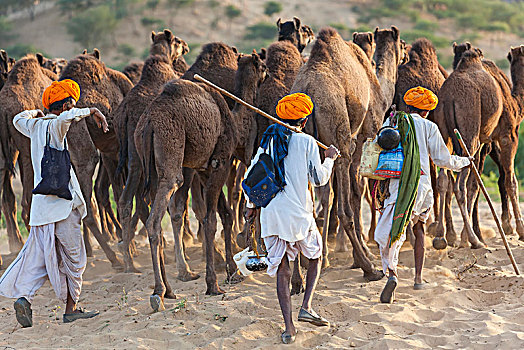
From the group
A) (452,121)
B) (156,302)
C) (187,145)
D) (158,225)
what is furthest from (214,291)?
(452,121)

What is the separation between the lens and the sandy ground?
5359mm

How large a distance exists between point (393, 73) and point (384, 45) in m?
0.46

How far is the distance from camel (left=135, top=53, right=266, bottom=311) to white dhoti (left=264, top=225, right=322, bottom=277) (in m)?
1.43

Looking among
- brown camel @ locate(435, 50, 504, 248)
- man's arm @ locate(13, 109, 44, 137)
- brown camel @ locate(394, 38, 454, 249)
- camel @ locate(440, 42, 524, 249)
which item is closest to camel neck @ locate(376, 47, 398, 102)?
brown camel @ locate(394, 38, 454, 249)

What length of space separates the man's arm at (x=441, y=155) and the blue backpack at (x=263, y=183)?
6.23ft

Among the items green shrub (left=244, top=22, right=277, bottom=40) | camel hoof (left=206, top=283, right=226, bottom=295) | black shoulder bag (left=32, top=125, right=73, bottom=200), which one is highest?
black shoulder bag (left=32, top=125, right=73, bottom=200)

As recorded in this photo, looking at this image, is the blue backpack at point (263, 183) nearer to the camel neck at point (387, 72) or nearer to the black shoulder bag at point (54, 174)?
the black shoulder bag at point (54, 174)

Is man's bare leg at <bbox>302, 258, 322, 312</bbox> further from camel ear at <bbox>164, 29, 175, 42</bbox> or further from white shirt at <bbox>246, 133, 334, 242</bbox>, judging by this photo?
camel ear at <bbox>164, 29, 175, 42</bbox>

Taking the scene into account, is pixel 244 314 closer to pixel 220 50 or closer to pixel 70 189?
pixel 70 189

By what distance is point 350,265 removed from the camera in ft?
25.7

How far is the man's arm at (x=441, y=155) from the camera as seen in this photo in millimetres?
6273

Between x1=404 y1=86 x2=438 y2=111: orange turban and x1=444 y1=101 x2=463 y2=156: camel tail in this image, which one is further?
x1=444 y1=101 x2=463 y2=156: camel tail

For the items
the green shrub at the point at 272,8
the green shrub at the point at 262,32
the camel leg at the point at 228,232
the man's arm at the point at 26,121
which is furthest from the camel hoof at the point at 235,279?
the green shrub at the point at 272,8

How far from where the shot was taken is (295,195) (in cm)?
527
